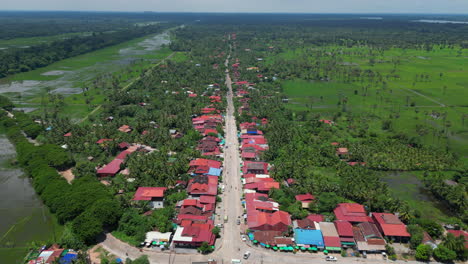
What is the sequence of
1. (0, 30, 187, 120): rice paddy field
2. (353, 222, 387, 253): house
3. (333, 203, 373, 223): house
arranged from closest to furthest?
(353, 222, 387, 253): house
(333, 203, 373, 223): house
(0, 30, 187, 120): rice paddy field

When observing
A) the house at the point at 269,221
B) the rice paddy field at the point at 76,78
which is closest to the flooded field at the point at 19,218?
the house at the point at 269,221

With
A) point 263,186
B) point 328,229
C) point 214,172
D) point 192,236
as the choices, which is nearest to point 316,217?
point 328,229

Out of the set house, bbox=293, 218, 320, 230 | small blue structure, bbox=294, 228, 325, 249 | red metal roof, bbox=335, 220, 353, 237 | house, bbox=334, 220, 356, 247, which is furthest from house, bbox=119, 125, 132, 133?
house, bbox=334, 220, 356, 247

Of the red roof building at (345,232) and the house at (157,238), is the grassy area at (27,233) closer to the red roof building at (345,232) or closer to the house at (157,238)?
the house at (157,238)

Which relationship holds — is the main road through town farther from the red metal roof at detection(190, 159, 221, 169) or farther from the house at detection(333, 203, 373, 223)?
the red metal roof at detection(190, 159, 221, 169)

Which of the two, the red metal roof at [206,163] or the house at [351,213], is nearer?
the house at [351,213]

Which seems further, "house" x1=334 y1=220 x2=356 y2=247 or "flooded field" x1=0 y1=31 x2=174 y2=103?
"flooded field" x1=0 y1=31 x2=174 y2=103
